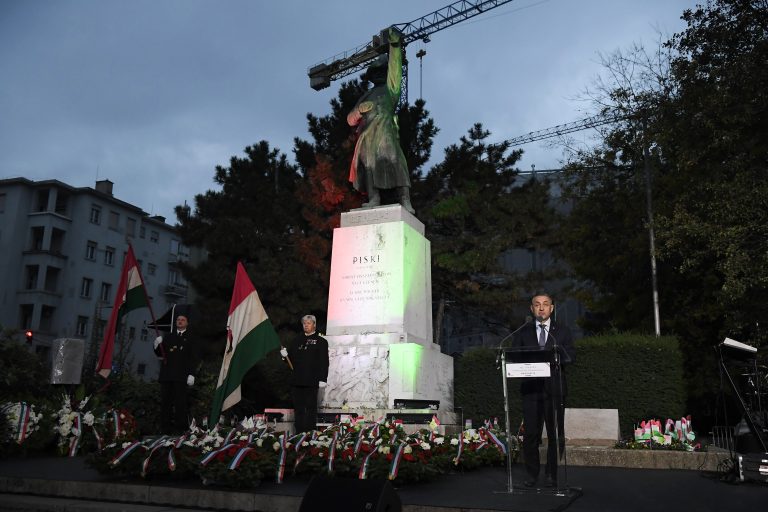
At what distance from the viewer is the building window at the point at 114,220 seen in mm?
49875

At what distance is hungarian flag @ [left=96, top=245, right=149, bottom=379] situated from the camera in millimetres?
8922

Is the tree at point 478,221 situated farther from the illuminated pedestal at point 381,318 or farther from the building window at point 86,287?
the building window at point 86,287

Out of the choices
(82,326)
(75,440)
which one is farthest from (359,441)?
(82,326)

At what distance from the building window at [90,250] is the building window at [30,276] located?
349 centimetres

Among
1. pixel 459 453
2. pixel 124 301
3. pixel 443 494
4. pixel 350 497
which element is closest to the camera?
pixel 350 497

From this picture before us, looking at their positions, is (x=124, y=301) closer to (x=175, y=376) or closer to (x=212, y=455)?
(x=175, y=376)

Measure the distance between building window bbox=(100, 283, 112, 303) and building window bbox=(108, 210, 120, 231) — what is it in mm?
4431

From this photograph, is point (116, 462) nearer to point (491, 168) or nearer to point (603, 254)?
point (491, 168)

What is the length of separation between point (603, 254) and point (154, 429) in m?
16.8

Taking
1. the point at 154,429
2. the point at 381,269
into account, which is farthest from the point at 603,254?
the point at 154,429

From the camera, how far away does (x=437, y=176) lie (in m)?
21.7

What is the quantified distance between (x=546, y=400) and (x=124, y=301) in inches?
243

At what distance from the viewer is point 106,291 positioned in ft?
162

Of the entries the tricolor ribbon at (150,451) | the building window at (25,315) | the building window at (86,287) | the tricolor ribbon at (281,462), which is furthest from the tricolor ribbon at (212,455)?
the building window at (86,287)
